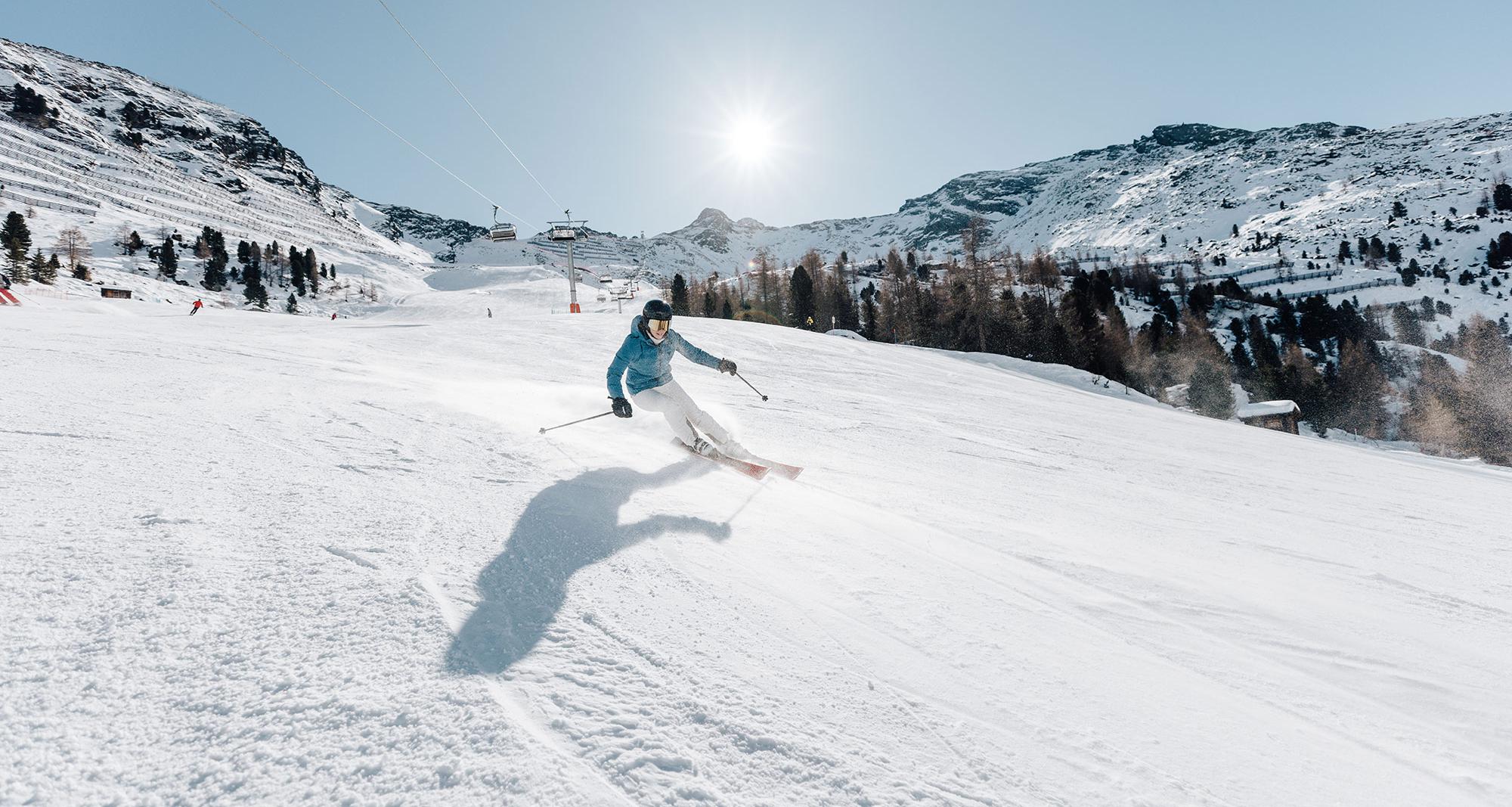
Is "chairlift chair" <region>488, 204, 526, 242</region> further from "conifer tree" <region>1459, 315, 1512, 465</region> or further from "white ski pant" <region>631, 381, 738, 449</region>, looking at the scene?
"conifer tree" <region>1459, 315, 1512, 465</region>

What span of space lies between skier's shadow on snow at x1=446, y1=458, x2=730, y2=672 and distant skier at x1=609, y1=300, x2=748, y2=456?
101 centimetres

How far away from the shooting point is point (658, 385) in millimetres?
6078

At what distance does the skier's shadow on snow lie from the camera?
7.26 feet

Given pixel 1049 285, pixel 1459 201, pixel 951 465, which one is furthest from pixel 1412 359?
pixel 1459 201

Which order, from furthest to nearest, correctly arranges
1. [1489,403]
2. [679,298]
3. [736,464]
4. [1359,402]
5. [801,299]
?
1. [801,299]
2. [679,298]
3. [1359,402]
4. [1489,403]
5. [736,464]

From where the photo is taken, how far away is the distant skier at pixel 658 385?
5.81 metres

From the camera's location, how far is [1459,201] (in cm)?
16962

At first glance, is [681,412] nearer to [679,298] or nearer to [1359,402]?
[679,298]

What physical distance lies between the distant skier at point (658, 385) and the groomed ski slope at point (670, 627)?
0.40m

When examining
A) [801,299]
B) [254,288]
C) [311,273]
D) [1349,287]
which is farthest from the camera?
[1349,287]

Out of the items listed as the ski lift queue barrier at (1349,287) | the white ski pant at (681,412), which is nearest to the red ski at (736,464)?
the white ski pant at (681,412)

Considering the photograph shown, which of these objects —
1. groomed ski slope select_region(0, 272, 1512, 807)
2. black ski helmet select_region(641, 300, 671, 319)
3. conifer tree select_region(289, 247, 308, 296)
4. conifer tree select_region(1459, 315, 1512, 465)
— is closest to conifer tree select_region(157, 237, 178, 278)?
conifer tree select_region(289, 247, 308, 296)

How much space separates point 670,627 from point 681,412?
3586 mm

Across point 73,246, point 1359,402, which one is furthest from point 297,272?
point 1359,402
